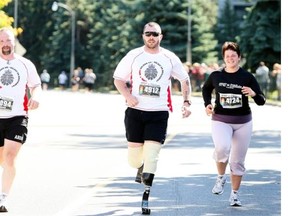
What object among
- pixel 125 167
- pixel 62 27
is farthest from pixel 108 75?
pixel 125 167

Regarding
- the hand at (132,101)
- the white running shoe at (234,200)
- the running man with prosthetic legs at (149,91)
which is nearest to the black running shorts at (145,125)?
the running man with prosthetic legs at (149,91)

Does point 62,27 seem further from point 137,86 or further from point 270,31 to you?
point 137,86

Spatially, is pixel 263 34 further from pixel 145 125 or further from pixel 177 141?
pixel 145 125

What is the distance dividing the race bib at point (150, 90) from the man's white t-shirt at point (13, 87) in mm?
1072

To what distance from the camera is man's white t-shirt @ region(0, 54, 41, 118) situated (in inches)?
392

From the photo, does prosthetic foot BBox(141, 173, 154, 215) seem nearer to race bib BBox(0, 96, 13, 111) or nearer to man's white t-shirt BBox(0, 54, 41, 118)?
man's white t-shirt BBox(0, 54, 41, 118)

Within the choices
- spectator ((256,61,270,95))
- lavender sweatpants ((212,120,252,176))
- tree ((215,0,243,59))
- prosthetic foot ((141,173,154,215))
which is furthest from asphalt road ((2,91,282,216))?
tree ((215,0,243,59))

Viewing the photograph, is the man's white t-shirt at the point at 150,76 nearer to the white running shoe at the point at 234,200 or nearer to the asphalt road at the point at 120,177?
the asphalt road at the point at 120,177

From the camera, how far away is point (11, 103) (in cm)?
999

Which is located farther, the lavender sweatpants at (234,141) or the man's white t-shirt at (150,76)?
the lavender sweatpants at (234,141)

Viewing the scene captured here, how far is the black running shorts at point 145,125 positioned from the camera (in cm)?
1037

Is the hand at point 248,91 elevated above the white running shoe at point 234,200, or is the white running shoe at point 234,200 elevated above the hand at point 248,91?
the hand at point 248,91

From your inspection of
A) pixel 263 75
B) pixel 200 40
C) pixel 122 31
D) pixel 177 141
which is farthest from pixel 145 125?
pixel 122 31

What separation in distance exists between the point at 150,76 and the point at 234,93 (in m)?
0.98
